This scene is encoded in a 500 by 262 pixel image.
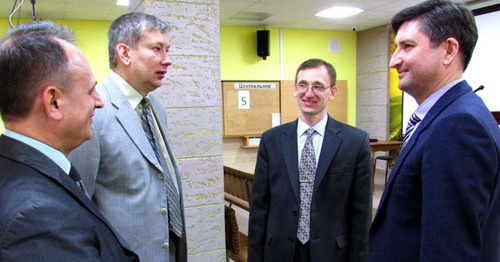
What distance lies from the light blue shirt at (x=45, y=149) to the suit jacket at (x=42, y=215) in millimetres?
16

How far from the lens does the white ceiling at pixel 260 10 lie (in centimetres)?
506

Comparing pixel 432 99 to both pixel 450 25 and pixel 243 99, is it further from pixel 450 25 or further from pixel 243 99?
pixel 243 99

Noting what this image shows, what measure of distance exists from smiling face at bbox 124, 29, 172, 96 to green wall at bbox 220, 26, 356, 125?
5354mm

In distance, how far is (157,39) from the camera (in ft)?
4.90

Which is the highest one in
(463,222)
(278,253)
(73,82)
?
(73,82)

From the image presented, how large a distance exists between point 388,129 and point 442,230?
6747mm

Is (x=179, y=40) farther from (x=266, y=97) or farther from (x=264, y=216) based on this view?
(x=266, y=97)

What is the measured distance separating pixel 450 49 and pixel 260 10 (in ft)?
16.5

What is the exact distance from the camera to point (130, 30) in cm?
146

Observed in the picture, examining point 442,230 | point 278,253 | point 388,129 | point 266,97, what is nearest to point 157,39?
point 278,253

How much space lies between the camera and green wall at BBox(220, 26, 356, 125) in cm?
685

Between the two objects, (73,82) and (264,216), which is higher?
(73,82)

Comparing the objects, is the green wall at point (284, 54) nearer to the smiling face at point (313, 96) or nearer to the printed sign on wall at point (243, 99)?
the printed sign on wall at point (243, 99)

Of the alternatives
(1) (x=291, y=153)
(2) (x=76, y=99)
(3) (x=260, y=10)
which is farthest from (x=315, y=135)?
(3) (x=260, y=10)
